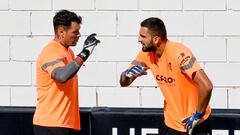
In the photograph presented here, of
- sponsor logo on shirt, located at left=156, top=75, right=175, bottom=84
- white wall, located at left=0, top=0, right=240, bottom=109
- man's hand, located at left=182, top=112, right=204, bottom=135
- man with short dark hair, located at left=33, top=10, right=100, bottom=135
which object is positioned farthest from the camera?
white wall, located at left=0, top=0, right=240, bottom=109

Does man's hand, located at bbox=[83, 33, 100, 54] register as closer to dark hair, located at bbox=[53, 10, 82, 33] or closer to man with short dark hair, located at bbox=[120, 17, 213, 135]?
dark hair, located at bbox=[53, 10, 82, 33]

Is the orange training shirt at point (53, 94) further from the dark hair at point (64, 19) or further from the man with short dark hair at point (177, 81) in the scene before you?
the man with short dark hair at point (177, 81)

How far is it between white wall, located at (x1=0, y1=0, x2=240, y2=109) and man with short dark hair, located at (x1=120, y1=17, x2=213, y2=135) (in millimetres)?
1363

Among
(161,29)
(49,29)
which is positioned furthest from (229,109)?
(49,29)

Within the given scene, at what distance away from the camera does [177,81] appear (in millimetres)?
6090

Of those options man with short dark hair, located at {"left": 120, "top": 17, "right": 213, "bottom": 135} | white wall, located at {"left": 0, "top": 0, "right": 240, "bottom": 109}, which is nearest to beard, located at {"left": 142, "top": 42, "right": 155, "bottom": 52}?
man with short dark hair, located at {"left": 120, "top": 17, "right": 213, "bottom": 135}

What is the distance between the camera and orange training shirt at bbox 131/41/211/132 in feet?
19.7

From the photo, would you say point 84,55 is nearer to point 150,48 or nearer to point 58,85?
point 58,85

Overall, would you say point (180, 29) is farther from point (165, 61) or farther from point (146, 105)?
point (165, 61)

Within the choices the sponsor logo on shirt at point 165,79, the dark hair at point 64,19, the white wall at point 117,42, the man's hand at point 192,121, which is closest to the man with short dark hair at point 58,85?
the dark hair at point 64,19

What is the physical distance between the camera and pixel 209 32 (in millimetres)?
7555

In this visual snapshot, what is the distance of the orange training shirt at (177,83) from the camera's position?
601 cm

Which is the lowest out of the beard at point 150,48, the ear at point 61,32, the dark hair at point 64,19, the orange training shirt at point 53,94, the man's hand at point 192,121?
the man's hand at point 192,121

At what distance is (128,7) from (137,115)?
124 cm
